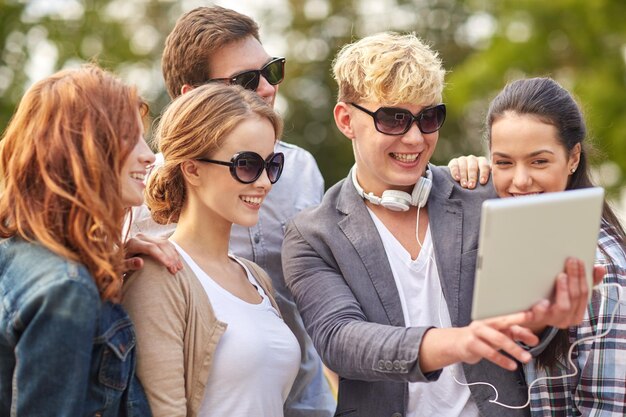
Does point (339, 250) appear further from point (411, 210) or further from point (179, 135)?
point (179, 135)

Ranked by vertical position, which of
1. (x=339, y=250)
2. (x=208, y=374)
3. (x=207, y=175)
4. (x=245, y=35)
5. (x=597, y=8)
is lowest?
(x=208, y=374)

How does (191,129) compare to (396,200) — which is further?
(396,200)

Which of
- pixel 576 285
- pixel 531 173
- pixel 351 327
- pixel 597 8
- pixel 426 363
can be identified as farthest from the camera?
pixel 597 8

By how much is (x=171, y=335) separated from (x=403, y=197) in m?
1.23

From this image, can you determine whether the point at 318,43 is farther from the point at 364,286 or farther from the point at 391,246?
the point at 364,286

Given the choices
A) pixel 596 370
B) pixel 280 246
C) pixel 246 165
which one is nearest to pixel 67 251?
pixel 246 165

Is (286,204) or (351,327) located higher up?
(286,204)

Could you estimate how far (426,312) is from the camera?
387 centimetres

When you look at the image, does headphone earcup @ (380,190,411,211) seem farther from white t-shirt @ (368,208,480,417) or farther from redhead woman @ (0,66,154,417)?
redhead woman @ (0,66,154,417)

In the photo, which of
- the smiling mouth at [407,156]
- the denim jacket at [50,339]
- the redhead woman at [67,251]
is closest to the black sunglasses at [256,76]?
the smiling mouth at [407,156]

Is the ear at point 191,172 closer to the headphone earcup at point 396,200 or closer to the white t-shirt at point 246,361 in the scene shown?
the white t-shirt at point 246,361

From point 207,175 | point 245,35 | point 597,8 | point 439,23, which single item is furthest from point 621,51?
point 207,175

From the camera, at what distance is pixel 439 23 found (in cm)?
2680

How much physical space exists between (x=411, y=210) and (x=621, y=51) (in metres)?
13.6
